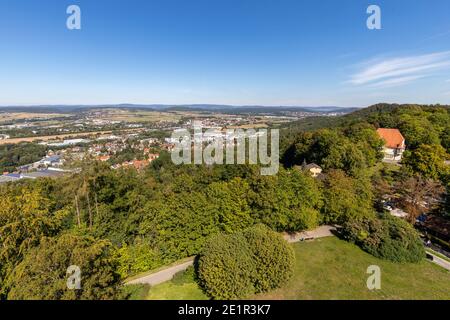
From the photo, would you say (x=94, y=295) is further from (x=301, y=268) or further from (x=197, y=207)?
(x=301, y=268)

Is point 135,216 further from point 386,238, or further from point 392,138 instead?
point 392,138

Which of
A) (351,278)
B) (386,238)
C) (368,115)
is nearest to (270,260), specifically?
(351,278)

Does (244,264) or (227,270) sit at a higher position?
(244,264)

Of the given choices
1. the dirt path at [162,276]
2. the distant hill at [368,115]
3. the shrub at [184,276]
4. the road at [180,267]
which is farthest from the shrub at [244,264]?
the distant hill at [368,115]

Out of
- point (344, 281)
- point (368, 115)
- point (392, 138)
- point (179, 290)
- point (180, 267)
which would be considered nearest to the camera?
point (179, 290)

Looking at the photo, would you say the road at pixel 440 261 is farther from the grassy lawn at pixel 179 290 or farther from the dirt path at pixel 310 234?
the grassy lawn at pixel 179 290
